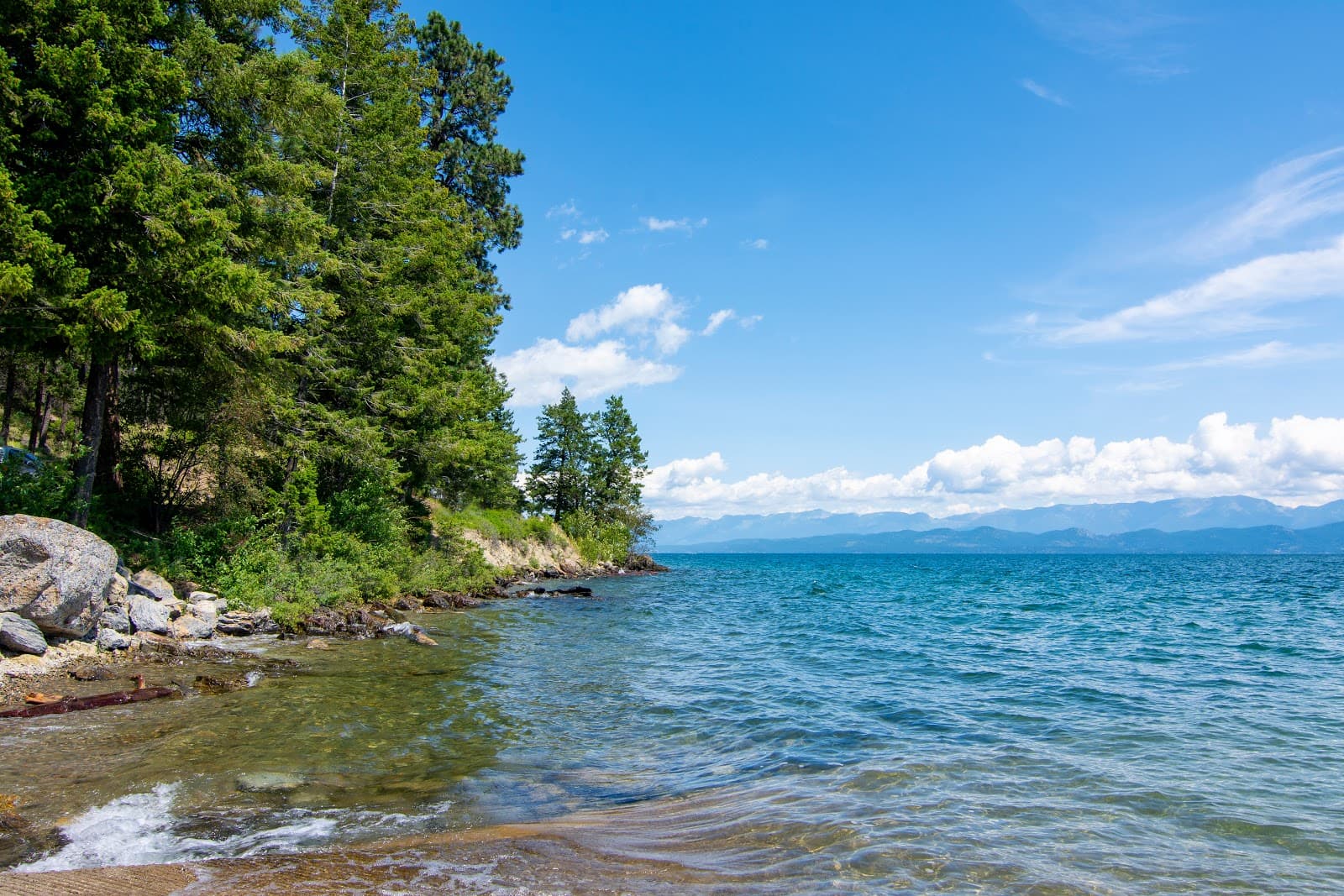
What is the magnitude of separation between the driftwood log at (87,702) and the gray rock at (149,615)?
4.65 meters

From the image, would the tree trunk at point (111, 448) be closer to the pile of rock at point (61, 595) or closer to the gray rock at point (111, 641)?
the pile of rock at point (61, 595)

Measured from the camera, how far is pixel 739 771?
10734 mm

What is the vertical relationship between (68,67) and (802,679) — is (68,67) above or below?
above

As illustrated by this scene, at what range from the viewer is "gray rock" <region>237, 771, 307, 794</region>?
341 inches

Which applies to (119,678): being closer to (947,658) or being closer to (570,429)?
(947,658)

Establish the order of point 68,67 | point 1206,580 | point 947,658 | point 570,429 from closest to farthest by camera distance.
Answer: point 68,67 → point 947,658 → point 1206,580 → point 570,429

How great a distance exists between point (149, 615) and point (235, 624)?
275cm

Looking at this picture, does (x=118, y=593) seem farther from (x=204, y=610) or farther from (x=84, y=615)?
(x=204, y=610)

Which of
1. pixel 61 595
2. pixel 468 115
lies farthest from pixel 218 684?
pixel 468 115

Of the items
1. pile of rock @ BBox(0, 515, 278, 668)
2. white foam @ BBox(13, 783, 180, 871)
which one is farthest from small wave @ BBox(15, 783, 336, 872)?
pile of rock @ BBox(0, 515, 278, 668)

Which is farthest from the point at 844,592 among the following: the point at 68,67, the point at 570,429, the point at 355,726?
the point at 68,67

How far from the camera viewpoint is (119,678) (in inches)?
510

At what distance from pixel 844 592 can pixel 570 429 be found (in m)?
32.9

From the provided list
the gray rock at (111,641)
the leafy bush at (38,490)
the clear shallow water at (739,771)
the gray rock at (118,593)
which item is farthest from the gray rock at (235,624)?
the leafy bush at (38,490)
